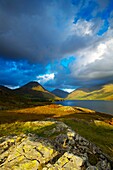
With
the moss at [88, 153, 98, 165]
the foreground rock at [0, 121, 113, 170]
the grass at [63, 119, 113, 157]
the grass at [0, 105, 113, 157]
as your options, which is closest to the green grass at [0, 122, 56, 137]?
the grass at [0, 105, 113, 157]

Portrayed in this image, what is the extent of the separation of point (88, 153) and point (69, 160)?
4052mm

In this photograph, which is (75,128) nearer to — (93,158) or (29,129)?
(29,129)

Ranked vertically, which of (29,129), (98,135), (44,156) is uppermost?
(29,129)

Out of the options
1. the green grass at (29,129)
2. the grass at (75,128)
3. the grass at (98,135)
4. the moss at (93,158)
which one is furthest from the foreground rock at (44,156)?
the green grass at (29,129)

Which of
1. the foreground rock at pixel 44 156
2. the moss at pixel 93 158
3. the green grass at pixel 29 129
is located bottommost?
the moss at pixel 93 158

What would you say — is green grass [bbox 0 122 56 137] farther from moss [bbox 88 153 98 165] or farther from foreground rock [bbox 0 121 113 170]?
moss [bbox 88 153 98 165]

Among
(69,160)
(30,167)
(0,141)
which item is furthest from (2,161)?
(69,160)

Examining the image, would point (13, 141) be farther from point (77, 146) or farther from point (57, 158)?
point (77, 146)

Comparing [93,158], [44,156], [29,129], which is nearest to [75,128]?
[29,129]

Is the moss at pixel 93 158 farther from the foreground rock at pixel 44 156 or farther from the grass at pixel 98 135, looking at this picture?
the grass at pixel 98 135

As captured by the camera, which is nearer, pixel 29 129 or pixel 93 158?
pixel 93 158

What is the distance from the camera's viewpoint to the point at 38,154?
14.6m

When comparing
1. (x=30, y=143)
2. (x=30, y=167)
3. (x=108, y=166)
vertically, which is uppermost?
(x=30, y=143)

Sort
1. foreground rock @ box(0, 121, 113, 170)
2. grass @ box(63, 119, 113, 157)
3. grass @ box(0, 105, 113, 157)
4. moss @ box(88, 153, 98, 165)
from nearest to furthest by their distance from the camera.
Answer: foreground rock @ box(0, 121, 113, 170), moss @ box(88, 153, 98, 165), grass @ box(63, 119, 113, 157), grass @ box(0, 105, 113, 157)
